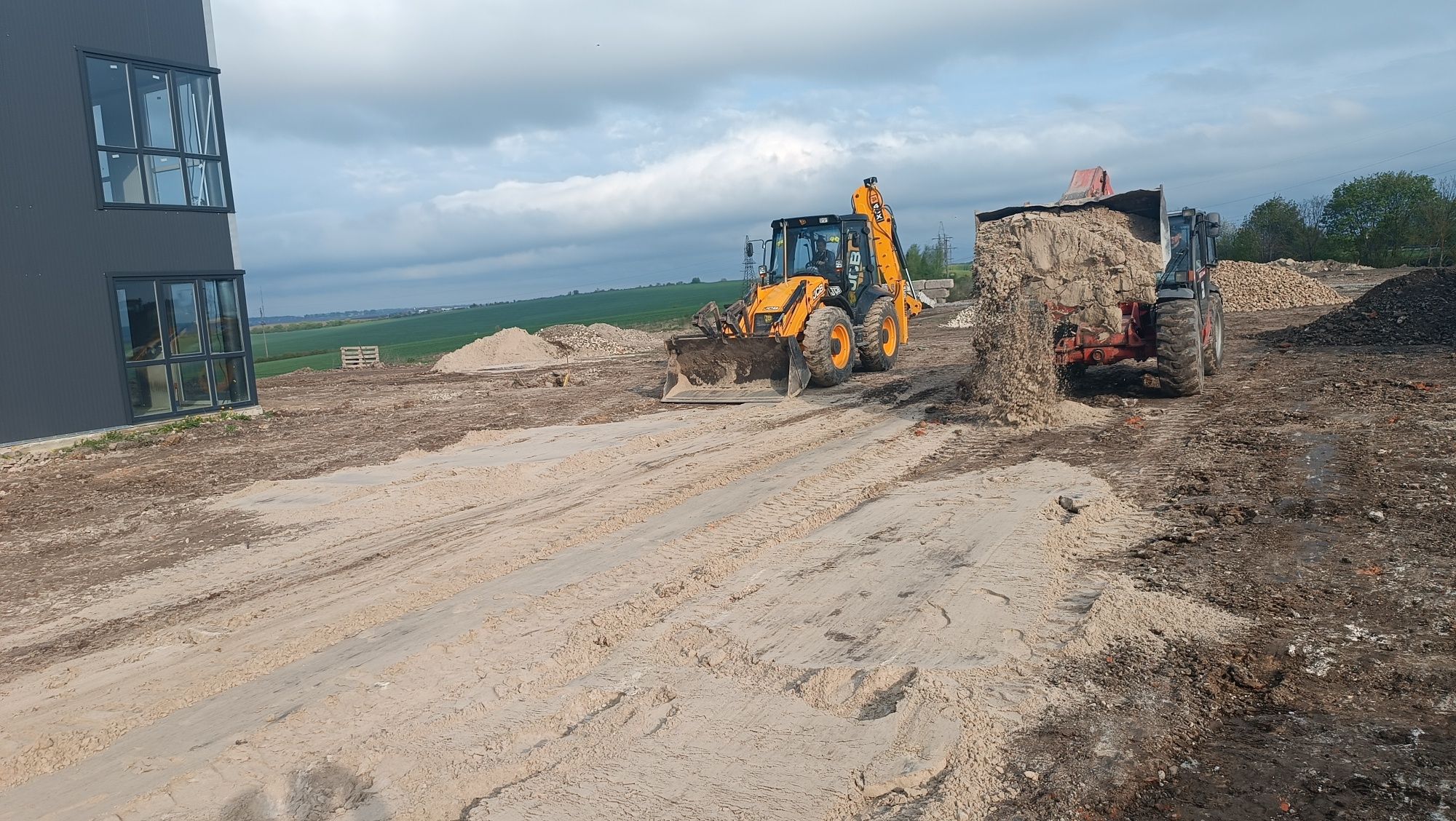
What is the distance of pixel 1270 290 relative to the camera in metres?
26.8

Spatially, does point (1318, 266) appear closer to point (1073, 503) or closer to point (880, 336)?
point (880, 336)

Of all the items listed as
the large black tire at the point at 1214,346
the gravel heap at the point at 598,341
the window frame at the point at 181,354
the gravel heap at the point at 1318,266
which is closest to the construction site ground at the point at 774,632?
the large black tire at the point at 1214,346

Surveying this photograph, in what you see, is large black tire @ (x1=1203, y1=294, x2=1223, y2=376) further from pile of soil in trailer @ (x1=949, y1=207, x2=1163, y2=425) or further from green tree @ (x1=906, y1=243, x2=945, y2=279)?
green tree @ (x1=906, y1=243, x2=945, y2=279)

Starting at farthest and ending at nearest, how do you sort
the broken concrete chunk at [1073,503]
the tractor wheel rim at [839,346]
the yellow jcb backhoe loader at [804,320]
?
the tractor wheel rim at [839,346]
the yellow jcb backhoe loader at [804,320]
the broken concrete chunk at [1073,503]

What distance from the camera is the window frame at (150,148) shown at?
14.2 m

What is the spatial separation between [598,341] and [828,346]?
1859cm

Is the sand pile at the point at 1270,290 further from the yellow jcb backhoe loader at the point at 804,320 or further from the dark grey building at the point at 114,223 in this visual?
the dark grey building at the point at 114,223

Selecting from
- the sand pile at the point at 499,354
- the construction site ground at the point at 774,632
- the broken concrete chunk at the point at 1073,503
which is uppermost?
the sand pile at the point at 499,354

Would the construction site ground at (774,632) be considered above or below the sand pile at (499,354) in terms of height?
below

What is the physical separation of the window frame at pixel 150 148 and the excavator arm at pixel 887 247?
11.3 m

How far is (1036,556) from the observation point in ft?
19.5

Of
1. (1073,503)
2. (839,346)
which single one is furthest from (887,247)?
(1073,503)

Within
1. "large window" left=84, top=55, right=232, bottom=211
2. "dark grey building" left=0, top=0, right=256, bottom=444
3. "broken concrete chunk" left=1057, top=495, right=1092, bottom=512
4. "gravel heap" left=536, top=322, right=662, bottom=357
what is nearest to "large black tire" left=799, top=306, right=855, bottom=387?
"broken concrete chunk" left=1057, top=495, right=1092, bottom=512

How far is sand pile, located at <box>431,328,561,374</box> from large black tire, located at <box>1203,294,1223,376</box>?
783 inches
